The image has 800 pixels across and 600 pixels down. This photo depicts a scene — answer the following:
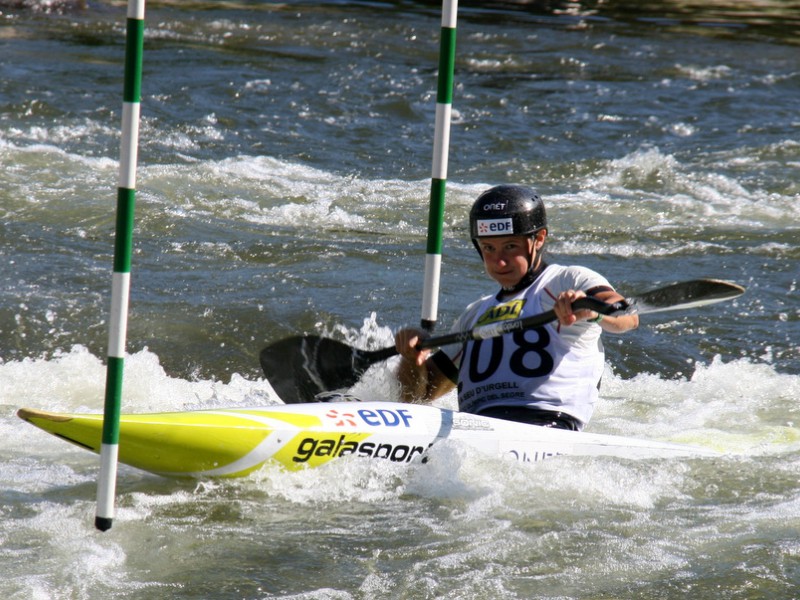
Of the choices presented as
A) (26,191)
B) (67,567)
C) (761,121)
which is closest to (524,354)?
(67,567)

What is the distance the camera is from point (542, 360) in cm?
441

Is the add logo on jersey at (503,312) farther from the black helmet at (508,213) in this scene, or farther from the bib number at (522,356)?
the black helmet at (508,213)

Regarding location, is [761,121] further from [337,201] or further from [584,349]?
[584,349]

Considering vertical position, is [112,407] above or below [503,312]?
below

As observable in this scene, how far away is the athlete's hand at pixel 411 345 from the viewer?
4773 millimetres

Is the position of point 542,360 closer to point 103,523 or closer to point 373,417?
point 373,417

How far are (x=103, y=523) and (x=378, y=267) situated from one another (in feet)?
14.4

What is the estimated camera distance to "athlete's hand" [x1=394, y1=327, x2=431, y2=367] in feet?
15.7

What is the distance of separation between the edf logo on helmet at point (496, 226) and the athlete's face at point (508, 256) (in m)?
0.03

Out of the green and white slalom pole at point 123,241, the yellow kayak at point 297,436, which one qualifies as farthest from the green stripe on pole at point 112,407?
the yellow kayak at point 297,436

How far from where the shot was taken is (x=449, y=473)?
14.0 feet

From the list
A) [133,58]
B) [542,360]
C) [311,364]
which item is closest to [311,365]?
[311,364]

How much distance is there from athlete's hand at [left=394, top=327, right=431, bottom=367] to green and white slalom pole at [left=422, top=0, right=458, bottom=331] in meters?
0.53

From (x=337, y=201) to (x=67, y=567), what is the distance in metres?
6.15
